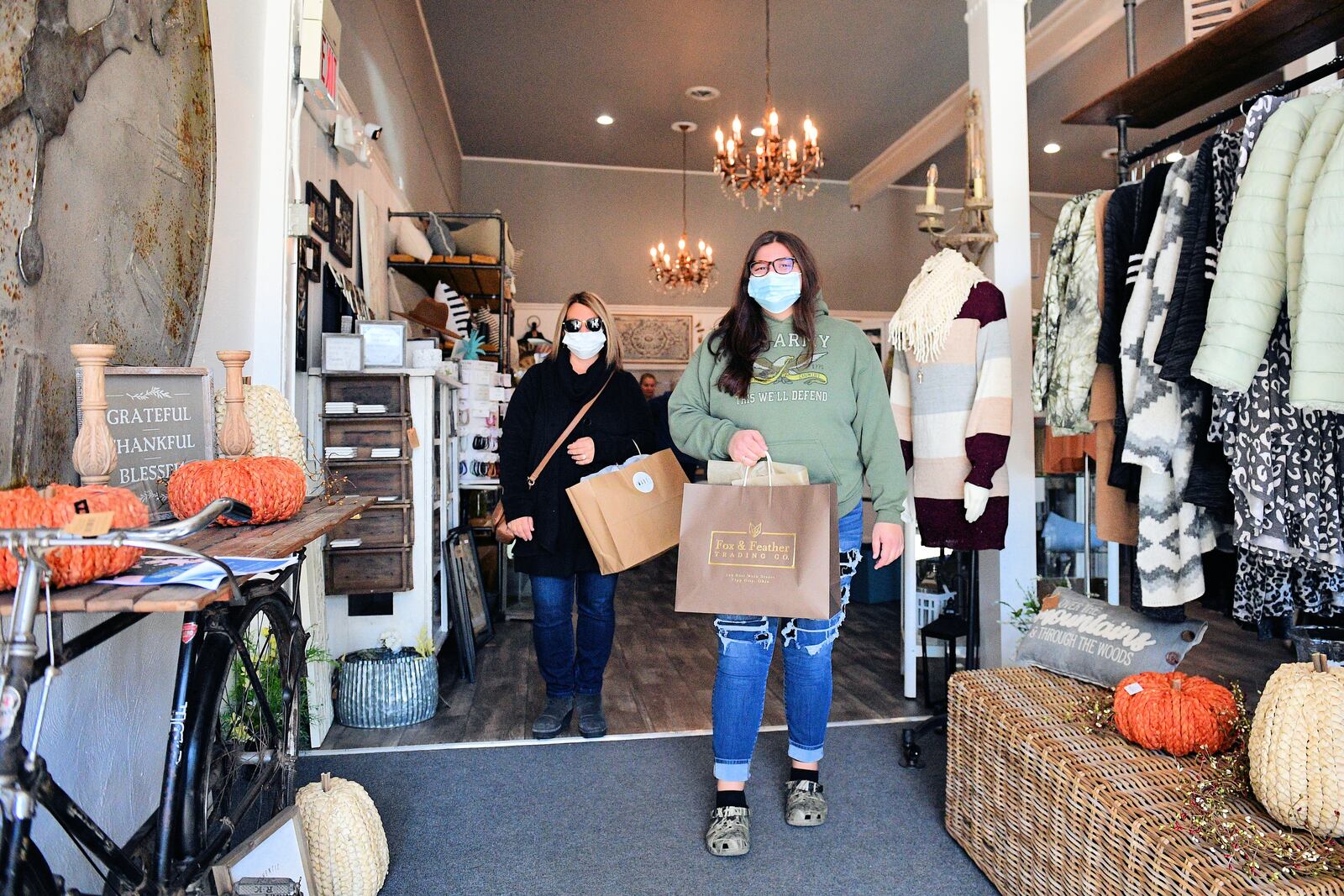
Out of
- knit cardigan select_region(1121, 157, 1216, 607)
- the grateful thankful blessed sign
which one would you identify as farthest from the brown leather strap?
knit cardigan select_region(1121, 157, 1216, 607)

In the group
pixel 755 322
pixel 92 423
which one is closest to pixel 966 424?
pixel 755 322

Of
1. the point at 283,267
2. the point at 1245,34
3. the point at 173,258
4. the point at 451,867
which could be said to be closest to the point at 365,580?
the point at 283,267

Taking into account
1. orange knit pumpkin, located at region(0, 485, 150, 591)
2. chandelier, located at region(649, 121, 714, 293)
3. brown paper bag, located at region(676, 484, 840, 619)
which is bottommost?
brown paper bag, located at region(676, 484, 840, 619)

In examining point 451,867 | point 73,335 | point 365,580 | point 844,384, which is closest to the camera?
point 73,335

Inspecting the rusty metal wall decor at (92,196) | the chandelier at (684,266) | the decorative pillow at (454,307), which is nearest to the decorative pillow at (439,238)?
the decorative pillow at (454,307)

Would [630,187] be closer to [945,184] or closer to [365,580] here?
[945,184]

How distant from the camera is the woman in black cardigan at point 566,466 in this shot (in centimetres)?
277

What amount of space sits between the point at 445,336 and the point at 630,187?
475 cm

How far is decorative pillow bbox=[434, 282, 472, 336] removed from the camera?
4.88 m

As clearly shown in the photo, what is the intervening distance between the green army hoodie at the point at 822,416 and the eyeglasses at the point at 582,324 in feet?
2.25

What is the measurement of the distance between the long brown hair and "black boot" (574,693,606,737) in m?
1.27

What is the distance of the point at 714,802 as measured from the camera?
7.31 feet

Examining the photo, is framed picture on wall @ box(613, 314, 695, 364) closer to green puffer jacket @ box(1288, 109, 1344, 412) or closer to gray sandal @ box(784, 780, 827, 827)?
gray sandal @ box(784, 780, 827, 827)

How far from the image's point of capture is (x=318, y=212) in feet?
10.0
